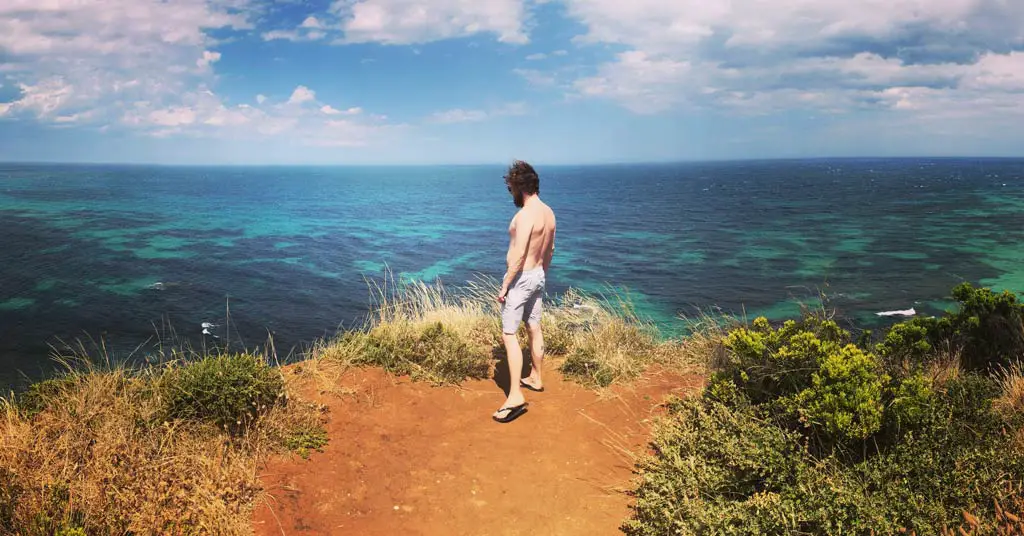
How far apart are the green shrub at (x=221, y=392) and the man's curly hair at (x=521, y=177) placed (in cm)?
308

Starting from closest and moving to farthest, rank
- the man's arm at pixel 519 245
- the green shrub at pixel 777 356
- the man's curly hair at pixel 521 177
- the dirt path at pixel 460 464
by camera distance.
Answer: the dirt path at pixel 460 464 < the green shrub at pixel 777 356 < the man's arm at pixel 519 245 < the man's curly hair at pixel 521 177

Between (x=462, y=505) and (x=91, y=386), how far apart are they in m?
3.65

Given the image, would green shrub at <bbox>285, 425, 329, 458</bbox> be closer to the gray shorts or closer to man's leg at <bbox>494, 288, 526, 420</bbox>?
man's leg at <bbox>494, 288, 526, 420</bbox>

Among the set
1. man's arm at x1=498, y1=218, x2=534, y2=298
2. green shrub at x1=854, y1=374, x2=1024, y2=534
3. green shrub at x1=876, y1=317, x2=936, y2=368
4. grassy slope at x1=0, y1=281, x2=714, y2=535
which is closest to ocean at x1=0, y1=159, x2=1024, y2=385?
grassy slope at x1=0, y1=281, x2=714, y2=535

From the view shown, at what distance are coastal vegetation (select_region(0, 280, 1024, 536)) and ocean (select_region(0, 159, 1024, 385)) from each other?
6.02 metres

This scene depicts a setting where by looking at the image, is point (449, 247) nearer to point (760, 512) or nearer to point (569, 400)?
point (569, 400)

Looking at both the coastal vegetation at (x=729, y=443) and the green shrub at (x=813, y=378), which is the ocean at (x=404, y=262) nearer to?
the coastal vegetation at (x=729, y=443)

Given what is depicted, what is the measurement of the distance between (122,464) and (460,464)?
2.65 m

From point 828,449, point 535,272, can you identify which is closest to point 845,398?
point 828,449

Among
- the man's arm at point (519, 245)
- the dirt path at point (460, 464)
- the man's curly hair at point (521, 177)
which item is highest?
the man's curly hair at point (521, 177)

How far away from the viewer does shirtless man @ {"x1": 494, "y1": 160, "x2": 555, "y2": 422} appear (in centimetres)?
564

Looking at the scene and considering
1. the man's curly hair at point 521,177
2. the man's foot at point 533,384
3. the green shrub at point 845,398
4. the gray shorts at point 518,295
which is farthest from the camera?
the man's foot at point 533,384

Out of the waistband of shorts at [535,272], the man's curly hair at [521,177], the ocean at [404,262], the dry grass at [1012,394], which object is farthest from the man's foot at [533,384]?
the ocean at [404,262]

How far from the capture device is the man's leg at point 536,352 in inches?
246
